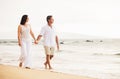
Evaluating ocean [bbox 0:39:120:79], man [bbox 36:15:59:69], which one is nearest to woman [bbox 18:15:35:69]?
man [bbox 36:15:59:69]

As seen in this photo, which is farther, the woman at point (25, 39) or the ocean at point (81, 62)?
the ocean at point (81, 62)

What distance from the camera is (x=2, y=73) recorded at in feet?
18.9

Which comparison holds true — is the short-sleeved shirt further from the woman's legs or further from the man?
the woman's legs

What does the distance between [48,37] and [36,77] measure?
422 cm

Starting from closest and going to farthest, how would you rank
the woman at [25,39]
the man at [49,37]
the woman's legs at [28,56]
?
the woman at [25,39] < the woman's legs at [28,56] < the man at [49,37]

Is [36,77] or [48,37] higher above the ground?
[48,37]

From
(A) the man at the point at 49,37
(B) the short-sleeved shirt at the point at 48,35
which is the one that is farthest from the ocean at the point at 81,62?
(B) the short-sleeved shirt at the point at 48,35

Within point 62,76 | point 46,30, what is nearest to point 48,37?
point 46,30

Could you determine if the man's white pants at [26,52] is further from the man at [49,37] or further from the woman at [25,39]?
the man at [49,37]

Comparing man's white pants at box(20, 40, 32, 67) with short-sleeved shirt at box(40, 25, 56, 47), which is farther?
short-sleeved shirt at box(40, 25, 56, 47)

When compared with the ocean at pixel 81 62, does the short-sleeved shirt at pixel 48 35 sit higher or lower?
higher

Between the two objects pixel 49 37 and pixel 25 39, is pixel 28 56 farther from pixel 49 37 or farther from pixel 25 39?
pixel 49 37

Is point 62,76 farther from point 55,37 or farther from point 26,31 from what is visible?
point 55,37

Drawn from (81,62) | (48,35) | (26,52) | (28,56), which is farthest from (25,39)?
(81,62)
